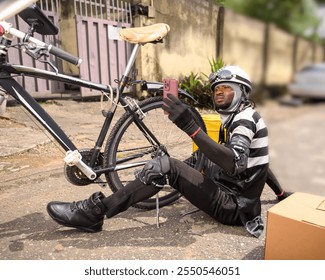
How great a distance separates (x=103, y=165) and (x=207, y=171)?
2.13ft

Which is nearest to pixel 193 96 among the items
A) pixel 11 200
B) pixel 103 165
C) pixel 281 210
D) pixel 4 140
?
pixel 103 165

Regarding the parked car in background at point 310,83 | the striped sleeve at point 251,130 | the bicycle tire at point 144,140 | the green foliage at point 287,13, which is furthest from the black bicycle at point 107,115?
the parked car in background at point 310,83

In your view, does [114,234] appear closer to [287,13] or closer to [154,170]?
[154,170]

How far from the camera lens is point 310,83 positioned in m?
0.38

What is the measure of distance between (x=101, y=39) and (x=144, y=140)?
1857 mm

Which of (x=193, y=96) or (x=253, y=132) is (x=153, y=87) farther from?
(x=253, y=132)

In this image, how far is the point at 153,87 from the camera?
2.02 metres

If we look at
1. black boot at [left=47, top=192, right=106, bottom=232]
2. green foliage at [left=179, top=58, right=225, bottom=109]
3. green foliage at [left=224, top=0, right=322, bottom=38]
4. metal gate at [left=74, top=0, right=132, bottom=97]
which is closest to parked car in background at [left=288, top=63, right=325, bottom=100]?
green foliage at [left=224, top=0, right=322, bottom=38]

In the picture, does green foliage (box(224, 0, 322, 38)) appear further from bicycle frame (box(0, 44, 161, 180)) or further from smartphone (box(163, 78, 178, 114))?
bicycle frame (box(0, 44, 161, 180))

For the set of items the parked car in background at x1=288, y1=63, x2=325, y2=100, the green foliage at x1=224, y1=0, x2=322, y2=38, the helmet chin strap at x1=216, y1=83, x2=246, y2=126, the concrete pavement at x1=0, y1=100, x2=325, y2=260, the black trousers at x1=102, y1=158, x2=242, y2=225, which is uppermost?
the green foliage at x1=224, y1=0, x2=322, y2=38

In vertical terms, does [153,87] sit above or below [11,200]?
above

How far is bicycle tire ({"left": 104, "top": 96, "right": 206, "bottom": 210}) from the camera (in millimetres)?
1964

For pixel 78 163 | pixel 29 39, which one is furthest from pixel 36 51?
pixel 78 163

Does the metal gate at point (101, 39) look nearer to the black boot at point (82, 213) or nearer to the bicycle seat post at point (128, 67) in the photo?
the bicycle seat post at point (128, 67)
